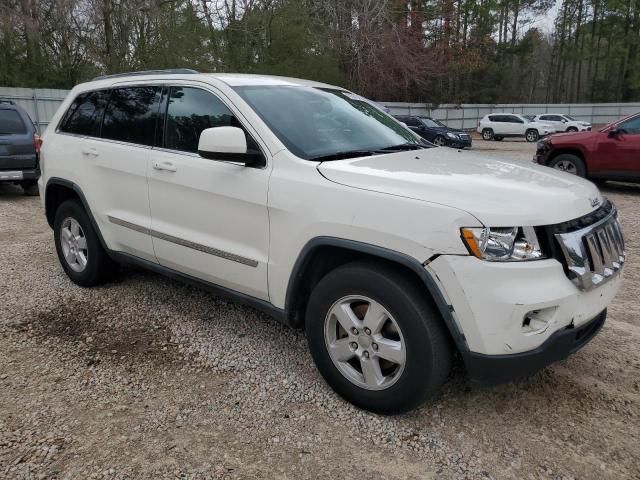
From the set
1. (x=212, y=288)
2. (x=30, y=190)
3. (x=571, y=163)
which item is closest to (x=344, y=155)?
(x=212, y=288)

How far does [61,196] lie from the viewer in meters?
4.90

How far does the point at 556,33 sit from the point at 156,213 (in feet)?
186

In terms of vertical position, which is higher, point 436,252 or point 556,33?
point 556,33

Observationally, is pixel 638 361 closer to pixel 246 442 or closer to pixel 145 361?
pixel 246 442

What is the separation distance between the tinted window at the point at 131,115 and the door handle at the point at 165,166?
236 millimetres

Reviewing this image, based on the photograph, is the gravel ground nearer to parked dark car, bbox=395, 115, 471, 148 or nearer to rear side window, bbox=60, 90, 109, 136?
rear side window, bbox=60, 90, 109, 136

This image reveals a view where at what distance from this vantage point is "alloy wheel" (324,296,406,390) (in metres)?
2.68

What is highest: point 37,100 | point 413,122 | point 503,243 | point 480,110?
point 37,100

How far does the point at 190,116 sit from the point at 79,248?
183cm

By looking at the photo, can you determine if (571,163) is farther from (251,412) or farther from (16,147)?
(16,147)

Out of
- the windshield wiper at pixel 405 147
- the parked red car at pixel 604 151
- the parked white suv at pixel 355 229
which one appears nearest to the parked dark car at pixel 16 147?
the parked white suv at pixel 355 229

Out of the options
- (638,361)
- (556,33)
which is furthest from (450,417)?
(556,33)

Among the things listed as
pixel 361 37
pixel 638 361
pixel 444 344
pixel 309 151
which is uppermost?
pixel 361 37

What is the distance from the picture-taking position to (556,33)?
51.6 metres
